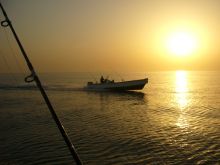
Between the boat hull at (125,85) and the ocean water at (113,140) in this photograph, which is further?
the boat hull at (125,85)

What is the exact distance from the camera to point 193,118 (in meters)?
29.9

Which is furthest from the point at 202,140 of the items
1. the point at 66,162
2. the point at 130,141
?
the point at 66,162

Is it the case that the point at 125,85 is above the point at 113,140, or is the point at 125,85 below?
below

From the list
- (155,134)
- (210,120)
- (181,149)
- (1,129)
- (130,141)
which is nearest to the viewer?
(181,149)

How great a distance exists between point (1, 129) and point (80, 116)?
29.6 feet

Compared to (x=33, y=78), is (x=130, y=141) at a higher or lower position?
lower

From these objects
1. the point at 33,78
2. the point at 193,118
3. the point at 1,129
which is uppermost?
the point at 33,78

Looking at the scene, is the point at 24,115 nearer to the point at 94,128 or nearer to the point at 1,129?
the point at 1,129

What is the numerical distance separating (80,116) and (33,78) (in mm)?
25972

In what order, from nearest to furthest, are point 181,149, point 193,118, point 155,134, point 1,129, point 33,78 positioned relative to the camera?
1. point 33,78
2. point 181,149
3. point 155,134
4. point 1,129
5. point 193,118

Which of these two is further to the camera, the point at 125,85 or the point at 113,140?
the point at 125,85

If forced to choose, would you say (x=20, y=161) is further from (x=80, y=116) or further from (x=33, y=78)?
(x=80, y=116)

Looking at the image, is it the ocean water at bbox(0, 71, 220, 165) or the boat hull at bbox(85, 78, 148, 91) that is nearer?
the ocean water at bbox(0, 71, 220, 165)

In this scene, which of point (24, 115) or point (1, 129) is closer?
point (1, 129)
